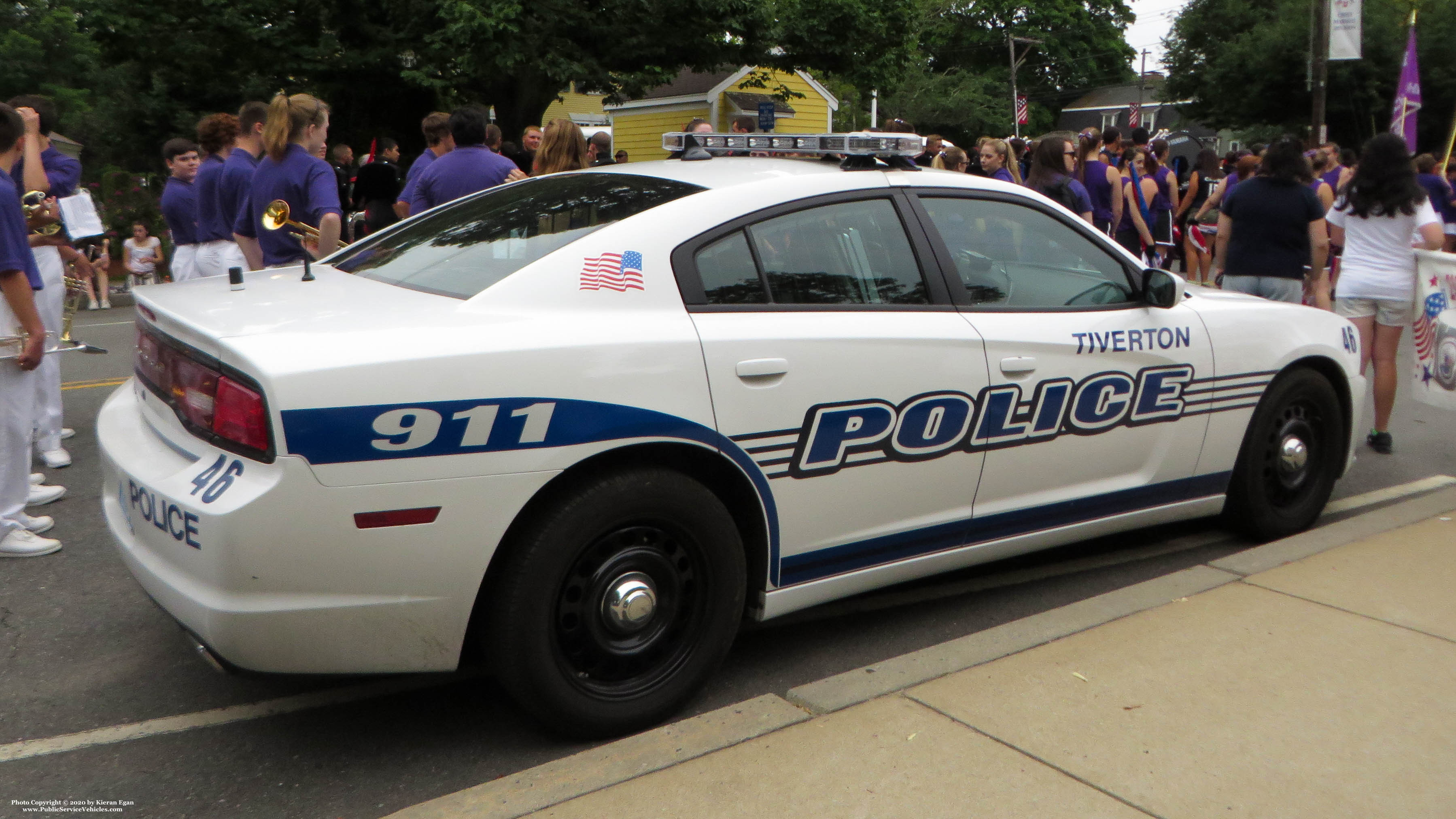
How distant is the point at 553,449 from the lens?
297 cm

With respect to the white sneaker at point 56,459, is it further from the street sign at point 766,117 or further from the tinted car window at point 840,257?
the street sign at point 766,117

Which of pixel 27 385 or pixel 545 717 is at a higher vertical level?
pixel 27 385

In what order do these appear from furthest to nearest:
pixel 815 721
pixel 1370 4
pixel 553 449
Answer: pixel 1370 4 < pixel 815 721 < pixel 553 449

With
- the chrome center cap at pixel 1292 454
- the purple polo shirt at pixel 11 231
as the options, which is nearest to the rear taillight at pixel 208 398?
the purple polo shirt at pixel 11 231

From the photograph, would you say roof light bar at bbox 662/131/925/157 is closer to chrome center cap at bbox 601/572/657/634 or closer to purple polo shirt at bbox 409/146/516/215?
chrome center cap at bbox 601/572/657/634

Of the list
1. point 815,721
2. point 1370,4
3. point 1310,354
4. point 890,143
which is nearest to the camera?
point 815,721

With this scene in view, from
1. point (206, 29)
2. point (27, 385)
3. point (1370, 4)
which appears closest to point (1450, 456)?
point (27, 385)

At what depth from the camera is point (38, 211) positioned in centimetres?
618

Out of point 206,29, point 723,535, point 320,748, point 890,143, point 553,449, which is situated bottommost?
point 320,748

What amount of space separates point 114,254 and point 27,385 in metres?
17.5

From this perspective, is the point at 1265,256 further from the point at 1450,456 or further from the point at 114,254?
the point at 114,254

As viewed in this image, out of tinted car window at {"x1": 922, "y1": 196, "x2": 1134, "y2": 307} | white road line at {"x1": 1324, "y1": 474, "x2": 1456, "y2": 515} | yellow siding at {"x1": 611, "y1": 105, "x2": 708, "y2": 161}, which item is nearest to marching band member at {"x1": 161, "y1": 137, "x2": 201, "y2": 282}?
tinted car window at {"x1": 922, "y1": 196, "x2": 1134, "y2": 307}

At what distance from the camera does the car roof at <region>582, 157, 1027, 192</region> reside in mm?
3738

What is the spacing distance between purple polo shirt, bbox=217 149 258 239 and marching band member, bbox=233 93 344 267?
1.42 feet
